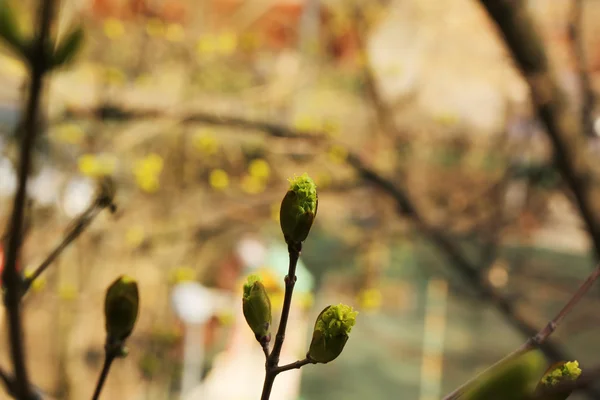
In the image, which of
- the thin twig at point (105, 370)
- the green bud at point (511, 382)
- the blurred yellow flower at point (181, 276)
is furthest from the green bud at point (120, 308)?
the blurred yellow flower at point (181, 276)

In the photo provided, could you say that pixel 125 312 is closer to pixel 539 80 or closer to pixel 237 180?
pixel 539 80

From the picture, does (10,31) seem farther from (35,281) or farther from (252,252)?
(252,252)

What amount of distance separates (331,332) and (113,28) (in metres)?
1.21

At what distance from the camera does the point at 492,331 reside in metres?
1.82

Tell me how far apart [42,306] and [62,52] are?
130 cm

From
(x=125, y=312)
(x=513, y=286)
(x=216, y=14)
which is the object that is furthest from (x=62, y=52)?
(x=513, y=286)

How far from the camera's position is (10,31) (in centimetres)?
15

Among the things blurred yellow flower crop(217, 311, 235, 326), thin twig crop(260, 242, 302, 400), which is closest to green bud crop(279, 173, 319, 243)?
thin twig crop(260, 242, 302, 400)

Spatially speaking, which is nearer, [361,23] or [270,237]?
[361,23]

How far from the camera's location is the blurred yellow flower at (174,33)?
127 centimetres

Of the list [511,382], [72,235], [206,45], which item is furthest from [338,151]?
[511,382]

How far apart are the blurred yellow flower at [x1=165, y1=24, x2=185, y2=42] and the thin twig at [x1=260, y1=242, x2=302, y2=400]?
1198 mm

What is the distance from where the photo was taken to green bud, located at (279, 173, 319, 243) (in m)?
0.18

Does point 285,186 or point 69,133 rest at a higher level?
point 285,186
